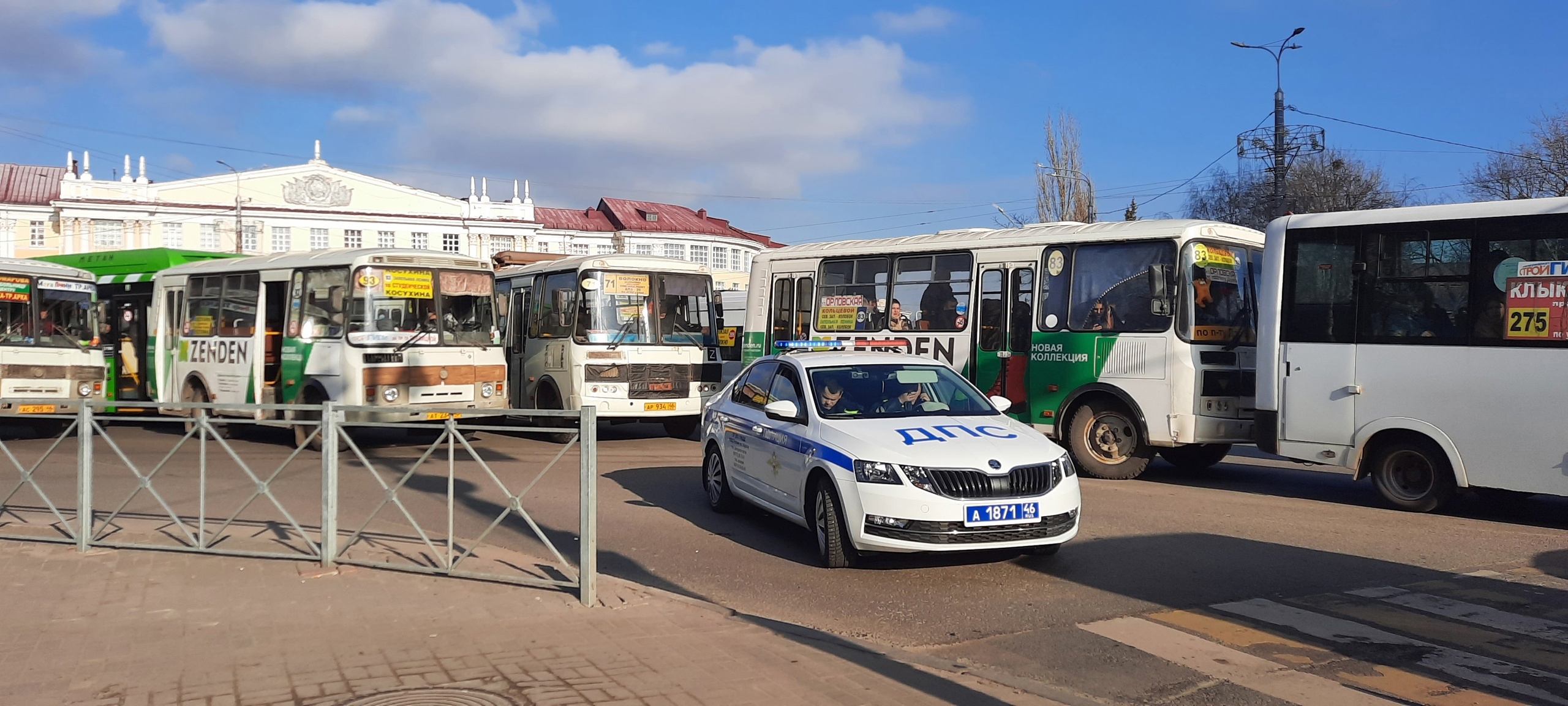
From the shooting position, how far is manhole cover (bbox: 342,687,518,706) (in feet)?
15.8

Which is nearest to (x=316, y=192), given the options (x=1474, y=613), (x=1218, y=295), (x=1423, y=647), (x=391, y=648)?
(x=1218, y=295)

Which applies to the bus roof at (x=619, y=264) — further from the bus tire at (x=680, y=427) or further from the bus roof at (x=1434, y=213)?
the bus roof at (x=1434, y=213)

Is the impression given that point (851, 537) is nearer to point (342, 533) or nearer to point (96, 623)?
point (342, 533)

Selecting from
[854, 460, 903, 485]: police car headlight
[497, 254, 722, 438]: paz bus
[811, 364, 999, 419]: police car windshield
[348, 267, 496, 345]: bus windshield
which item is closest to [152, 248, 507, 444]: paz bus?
[348, 267, 496, 345]: bus windshield

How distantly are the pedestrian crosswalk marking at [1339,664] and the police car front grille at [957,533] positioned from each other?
1.06 m

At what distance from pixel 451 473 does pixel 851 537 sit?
270 cm

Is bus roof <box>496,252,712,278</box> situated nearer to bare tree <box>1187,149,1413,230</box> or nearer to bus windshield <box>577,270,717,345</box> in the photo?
bus windshield <box>577,270,717,345</box>

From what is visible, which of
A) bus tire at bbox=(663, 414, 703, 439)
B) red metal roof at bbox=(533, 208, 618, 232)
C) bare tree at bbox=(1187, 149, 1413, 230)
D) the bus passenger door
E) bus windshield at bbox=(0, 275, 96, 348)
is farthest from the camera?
red metal roof at bbox=(533, 208, 618, 232)

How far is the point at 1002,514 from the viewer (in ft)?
24.6

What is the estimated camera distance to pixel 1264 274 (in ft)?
38.5

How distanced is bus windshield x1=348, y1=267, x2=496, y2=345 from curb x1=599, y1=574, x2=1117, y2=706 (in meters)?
9.33

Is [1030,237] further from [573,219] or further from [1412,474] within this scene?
[573,219]

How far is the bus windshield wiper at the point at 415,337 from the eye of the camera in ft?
49.3

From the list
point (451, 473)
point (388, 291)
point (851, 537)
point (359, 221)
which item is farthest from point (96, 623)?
point (359, 221)
